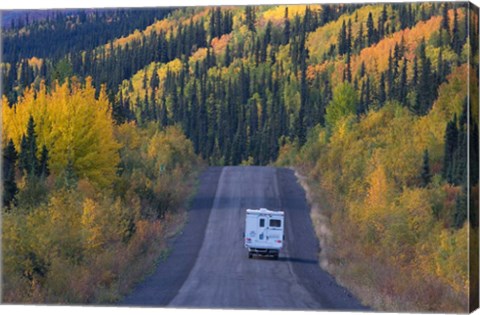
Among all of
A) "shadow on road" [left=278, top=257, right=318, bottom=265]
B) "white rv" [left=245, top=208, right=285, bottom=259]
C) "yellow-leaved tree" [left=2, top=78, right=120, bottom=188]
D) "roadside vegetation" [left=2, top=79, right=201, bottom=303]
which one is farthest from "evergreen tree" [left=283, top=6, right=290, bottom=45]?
"shadow on road" [left=278, top=257, right=318, bottom=265]

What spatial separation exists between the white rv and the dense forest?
1.82m

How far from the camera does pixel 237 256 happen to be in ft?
137

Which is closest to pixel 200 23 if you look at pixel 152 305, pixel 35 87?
pixel 35 87

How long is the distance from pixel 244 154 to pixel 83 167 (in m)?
6.90

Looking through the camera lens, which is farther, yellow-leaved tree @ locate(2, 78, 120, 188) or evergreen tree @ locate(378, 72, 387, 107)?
yellow-leaved tree @ locate(2, 78, 120, 188)

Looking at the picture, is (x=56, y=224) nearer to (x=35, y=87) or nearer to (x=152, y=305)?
(x=152, y=305)

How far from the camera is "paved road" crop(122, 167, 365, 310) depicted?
35.7 m

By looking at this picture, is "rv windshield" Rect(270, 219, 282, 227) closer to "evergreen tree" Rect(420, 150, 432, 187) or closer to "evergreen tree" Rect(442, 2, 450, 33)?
"evergreen tree" Rect(420, 150, 432, 187)

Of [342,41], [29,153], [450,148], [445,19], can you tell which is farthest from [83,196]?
[445,19]

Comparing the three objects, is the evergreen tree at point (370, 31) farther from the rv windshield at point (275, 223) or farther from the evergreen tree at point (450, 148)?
the rv windshield at point (275, 223)

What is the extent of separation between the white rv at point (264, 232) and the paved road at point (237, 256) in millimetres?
236

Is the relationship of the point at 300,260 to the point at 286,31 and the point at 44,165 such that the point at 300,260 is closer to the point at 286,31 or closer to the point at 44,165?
the point at 286,31

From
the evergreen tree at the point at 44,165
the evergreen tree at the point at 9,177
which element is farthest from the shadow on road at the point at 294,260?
the evergreen tree at the point at 9,177

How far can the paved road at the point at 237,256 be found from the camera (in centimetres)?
3566
